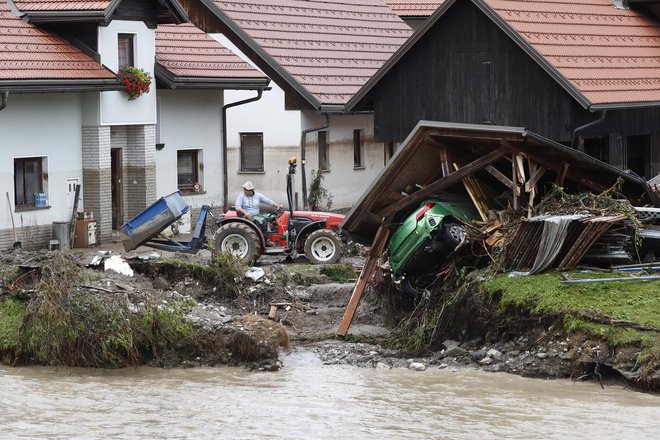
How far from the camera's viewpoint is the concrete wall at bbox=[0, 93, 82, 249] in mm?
25391

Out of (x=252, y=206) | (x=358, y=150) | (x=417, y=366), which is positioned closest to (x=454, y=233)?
(x=417, y=366)

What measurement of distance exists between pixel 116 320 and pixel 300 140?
16.6 meters

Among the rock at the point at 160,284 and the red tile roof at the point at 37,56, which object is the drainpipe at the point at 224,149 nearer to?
the red tile roof at the point at 37,56

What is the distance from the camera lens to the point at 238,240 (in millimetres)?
23375

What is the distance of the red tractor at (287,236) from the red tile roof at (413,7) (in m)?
20.9

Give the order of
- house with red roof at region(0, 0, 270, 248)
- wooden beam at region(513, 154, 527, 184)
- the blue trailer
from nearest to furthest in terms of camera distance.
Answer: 1. wooden beam at region(513, 154, 527, 184)
2. the blue trailer
3. house with red roof at region(0, 0, 270, 248)

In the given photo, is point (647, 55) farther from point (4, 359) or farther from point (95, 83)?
point (4, 359)

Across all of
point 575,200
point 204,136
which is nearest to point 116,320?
point 575,200

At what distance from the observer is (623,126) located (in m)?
27.2

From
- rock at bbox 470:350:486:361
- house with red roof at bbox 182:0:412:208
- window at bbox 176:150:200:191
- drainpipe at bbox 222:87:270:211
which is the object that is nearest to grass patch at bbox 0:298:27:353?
rock at bbox 470:350:486:361

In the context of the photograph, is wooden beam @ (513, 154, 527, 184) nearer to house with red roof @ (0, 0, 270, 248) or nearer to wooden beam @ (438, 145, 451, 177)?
wooden beam @ (438, 145, 451, 177)

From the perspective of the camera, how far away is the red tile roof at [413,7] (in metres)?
43.9

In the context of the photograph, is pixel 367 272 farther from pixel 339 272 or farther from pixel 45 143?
pixel 45 143

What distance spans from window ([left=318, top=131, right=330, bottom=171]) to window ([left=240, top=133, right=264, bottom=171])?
1.54m
